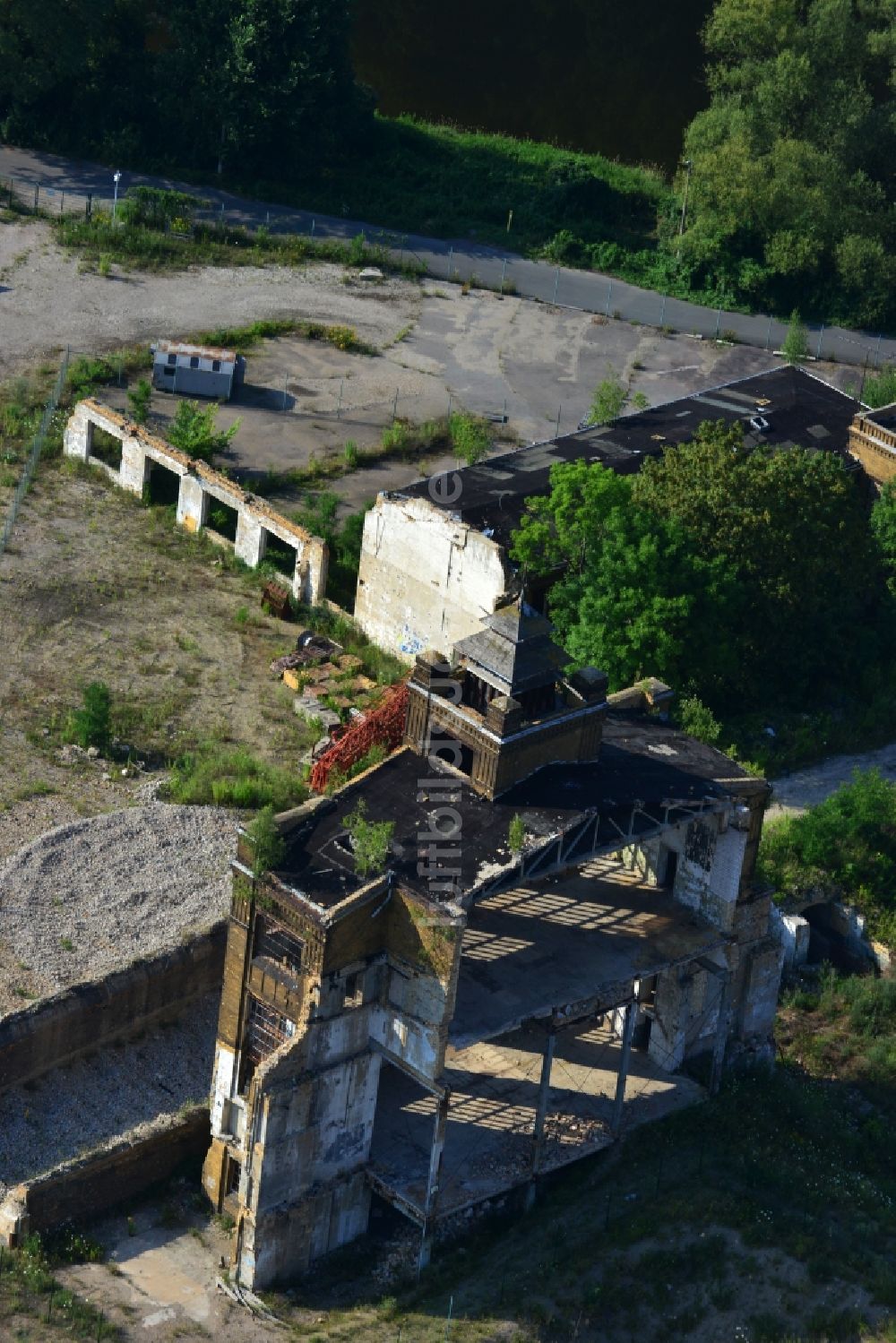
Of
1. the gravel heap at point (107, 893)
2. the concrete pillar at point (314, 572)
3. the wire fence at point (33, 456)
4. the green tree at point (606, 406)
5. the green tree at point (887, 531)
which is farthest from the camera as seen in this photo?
the green tree at point (606, 406)

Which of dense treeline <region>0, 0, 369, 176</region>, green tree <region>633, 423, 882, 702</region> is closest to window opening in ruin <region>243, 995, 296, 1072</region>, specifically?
green tree <region>633, 423, 882, 702</region>

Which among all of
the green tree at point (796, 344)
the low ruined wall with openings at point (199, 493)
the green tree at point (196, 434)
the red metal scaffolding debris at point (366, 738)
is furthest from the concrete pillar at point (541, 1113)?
the green tree at point (796, 344)

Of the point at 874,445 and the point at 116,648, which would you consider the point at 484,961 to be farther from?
the point at 874,445

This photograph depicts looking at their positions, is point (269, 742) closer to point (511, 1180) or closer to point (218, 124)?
point (511, 1180)

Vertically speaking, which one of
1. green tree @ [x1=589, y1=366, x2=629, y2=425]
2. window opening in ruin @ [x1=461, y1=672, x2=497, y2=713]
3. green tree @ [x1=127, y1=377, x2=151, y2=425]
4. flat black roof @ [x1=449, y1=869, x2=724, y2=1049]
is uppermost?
window opening in ruin @ [x1=461, y1=672, x2=497, y2=713]

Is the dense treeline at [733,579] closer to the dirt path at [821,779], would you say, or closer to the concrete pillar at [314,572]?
the dirt path at [821,779]

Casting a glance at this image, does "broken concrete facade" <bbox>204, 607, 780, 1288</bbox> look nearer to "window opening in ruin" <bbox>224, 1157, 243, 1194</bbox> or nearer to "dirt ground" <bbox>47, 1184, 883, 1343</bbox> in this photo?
"window opening in ruin" <bbox>224, 1157, 243, 1194</bbox>
